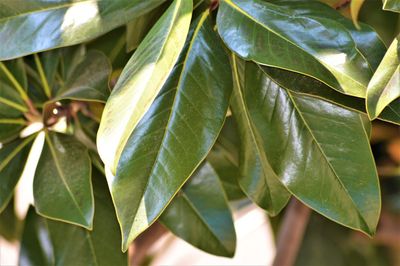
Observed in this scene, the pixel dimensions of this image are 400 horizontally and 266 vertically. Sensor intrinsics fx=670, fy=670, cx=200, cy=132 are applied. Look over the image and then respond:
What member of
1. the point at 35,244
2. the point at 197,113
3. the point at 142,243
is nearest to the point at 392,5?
the point at 197,113

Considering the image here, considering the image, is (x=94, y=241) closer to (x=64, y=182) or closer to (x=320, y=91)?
(x=64, y=182)

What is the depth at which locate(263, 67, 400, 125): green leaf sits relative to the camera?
0.52m

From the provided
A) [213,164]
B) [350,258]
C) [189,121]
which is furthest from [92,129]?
[350,258]

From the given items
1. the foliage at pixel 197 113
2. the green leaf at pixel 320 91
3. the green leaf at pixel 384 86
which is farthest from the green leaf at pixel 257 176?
the green leaf at pixel 384 86

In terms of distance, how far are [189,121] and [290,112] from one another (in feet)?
0.33

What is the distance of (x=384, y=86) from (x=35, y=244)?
1.70 ft

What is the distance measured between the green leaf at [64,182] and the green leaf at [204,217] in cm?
13

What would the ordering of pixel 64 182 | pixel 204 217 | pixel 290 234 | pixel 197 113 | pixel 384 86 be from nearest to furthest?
pixel 384 86 < pixel 197 113 < pixel 64 182 < pixel 204 217 < pixel 290 234

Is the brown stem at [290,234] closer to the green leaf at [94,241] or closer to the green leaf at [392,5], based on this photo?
the green leaf at [94,241]

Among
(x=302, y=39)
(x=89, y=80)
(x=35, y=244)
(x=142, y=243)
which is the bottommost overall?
(x=142, y=243)

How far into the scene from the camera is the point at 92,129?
0.85 meters

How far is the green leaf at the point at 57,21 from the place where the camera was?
605 mm

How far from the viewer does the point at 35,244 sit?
83 centimetres

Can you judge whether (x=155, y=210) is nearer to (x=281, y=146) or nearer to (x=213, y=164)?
(x=281, y=146)
